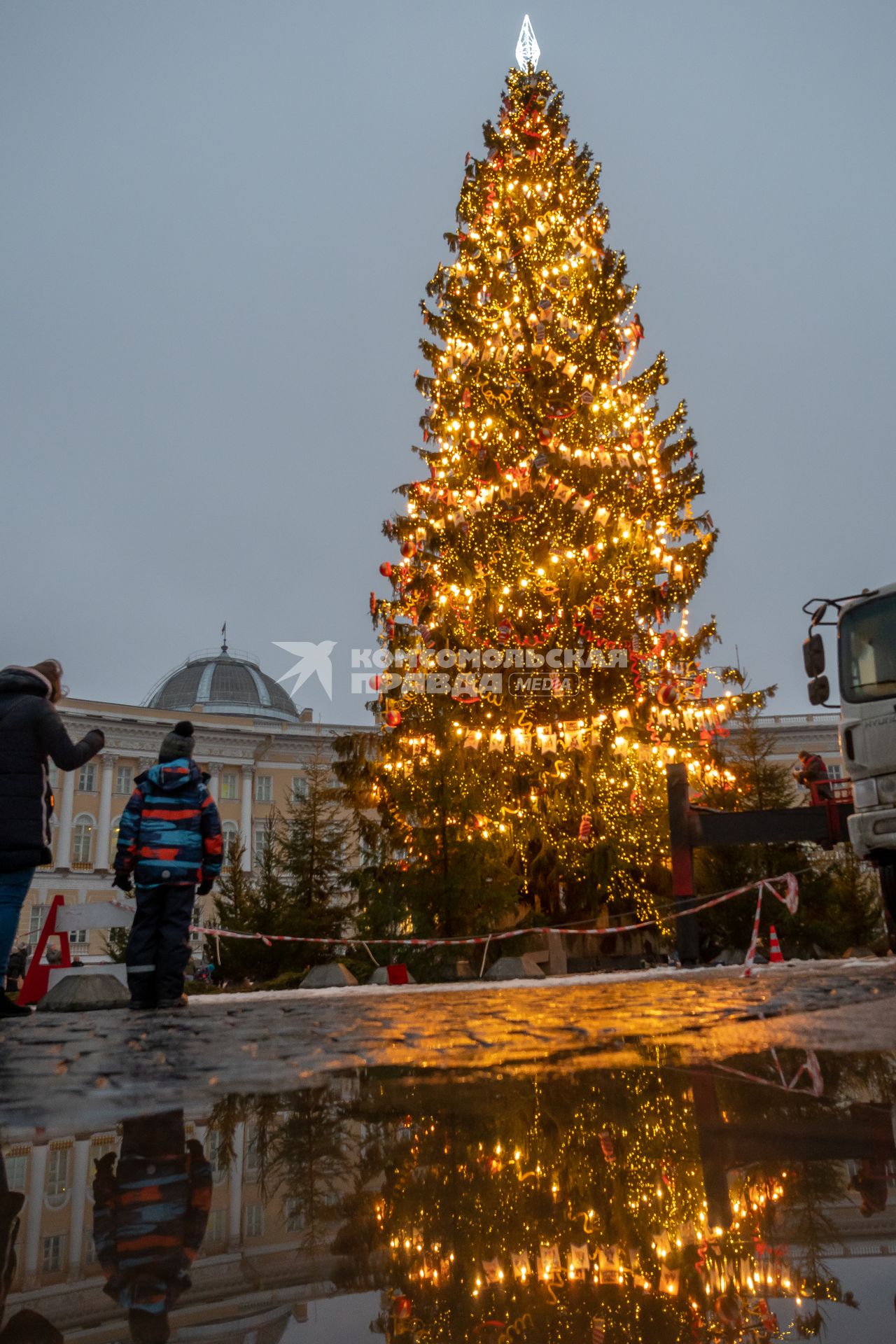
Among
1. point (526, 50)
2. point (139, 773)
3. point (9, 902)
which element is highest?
point (526, 50)

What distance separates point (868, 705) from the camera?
8273 millimetres

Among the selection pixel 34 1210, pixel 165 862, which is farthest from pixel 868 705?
pixel 34 1210

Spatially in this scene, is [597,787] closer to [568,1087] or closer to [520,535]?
[520,535]

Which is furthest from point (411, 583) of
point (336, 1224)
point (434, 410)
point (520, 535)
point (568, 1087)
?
point (336, 1224)

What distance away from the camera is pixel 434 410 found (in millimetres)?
18484

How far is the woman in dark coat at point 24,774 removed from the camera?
19.3ft

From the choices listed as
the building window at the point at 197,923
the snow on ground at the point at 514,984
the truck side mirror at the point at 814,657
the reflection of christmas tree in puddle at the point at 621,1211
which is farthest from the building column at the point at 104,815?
the reflection of christmas tree in puddle at the point at 621,1211

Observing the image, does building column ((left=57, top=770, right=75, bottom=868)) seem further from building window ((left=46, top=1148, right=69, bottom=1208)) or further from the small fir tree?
building window ((left=46, top=1148, right=69, bottom=1208))

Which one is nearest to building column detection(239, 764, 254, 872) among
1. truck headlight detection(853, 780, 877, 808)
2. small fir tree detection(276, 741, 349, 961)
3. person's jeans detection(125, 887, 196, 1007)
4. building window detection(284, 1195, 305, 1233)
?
small fir tree detection(276, 741, 349, 961)

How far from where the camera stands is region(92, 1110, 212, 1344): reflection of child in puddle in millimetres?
1518

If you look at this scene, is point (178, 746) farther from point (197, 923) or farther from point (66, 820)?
point (66, 820)

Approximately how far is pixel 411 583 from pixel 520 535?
232cm

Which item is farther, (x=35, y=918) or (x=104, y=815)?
(x=104, y=815)

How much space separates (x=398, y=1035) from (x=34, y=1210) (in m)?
3.12
